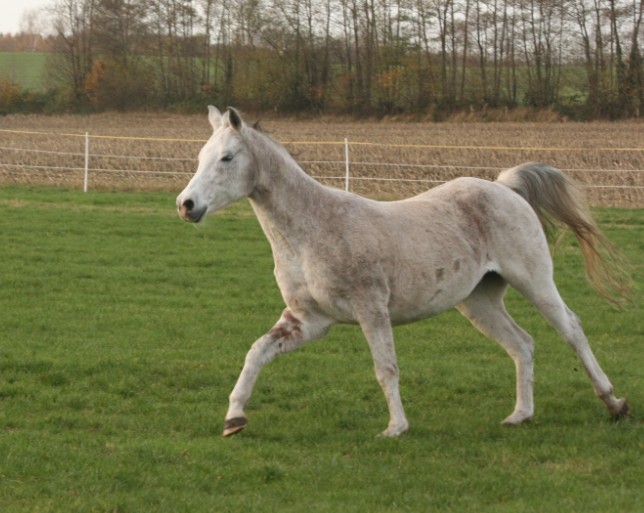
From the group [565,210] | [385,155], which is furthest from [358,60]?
[565,210]

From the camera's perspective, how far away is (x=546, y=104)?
53.5 metres

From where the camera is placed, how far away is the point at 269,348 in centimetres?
699

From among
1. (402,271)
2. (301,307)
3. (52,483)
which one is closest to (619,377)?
(402,271)

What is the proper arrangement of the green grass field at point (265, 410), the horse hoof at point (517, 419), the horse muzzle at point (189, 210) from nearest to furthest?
1. the green grass field at point (265, 410)
2. the horse muzzle at point (189, 210)
3. the horse hoof at point (517, 419)

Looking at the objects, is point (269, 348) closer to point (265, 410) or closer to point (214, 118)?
point (265, 410)

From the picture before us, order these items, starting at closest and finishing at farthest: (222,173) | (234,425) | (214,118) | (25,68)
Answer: (222,173)
(234,425)
(214,118)
(25,68)

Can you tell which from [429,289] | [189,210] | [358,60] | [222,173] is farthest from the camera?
[358,60]

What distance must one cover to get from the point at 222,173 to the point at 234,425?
5.22 ft

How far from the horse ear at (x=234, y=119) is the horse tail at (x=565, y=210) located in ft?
7.80

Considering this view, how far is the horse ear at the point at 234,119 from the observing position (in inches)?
264

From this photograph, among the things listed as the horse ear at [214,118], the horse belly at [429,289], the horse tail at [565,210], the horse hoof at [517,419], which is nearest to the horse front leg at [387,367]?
the horse belly at [429,289]

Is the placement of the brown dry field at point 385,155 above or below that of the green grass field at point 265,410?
above

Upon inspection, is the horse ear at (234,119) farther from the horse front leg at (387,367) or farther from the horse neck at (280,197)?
the horse front leg at (387,367)

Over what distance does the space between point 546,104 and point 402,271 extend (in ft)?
158
